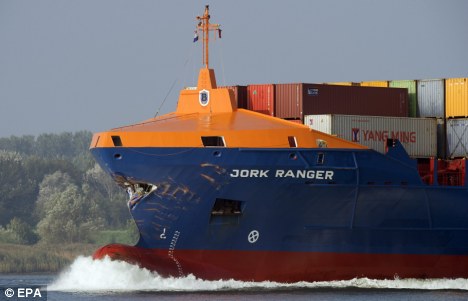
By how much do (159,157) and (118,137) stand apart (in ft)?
7.17

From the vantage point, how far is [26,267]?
118688 millimetres

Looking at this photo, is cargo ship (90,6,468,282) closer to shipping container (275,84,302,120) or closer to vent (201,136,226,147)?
vent (201,136,226,147)

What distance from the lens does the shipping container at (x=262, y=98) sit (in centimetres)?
6438

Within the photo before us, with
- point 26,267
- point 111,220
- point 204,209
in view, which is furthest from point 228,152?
point 111,220

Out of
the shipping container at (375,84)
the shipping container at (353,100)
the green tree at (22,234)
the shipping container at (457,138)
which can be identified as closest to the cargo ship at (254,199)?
the shipping container at (353,100)

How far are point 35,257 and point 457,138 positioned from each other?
61.4 metres

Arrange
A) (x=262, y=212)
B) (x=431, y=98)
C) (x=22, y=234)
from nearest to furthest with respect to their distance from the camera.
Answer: (x=262, y=212) → (x=431, y=98) → (x=22, y=234)

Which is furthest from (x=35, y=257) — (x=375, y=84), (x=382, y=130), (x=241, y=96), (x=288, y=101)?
(x=382, y=130)

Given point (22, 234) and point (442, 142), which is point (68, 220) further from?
point (442, 142)

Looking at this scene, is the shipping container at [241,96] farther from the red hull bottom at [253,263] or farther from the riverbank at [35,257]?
the riverbank at [35,257]

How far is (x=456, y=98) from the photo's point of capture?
6675cm

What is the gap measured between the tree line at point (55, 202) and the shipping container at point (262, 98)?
67.6 meters

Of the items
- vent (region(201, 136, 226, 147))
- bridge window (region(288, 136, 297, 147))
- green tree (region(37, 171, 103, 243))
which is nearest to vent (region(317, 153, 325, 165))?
bridge window (region(288, 136, 297, 147))

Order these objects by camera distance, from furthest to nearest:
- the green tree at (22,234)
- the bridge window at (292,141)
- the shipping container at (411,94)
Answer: the green tree at (22,234) < the shipping container at (411,94) < the bridge window at (292,141)
